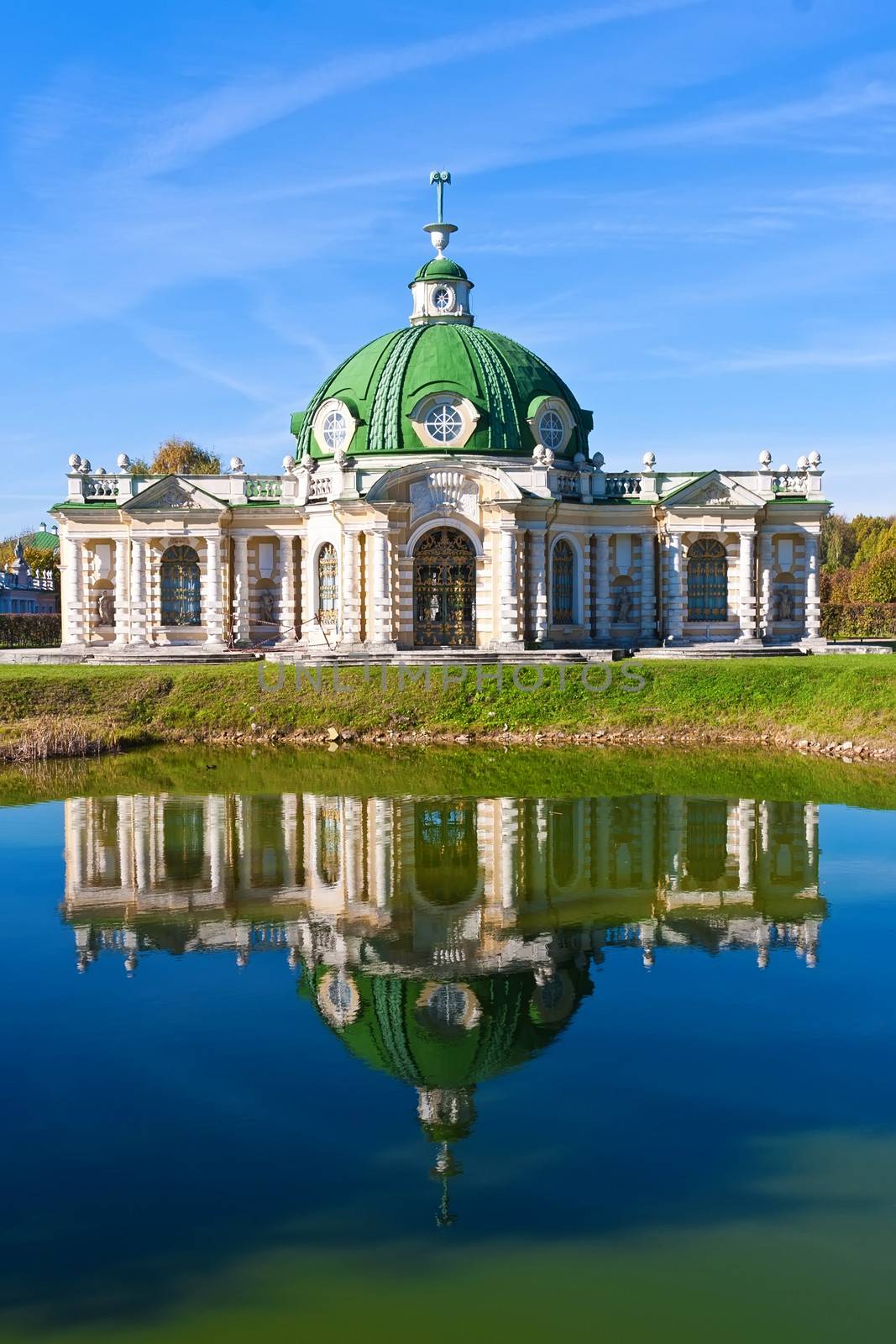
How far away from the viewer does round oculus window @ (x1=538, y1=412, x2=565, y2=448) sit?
4638 cm

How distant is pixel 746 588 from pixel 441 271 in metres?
16.0

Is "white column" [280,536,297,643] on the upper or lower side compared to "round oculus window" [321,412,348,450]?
lower

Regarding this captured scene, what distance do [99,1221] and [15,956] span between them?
22.4ft

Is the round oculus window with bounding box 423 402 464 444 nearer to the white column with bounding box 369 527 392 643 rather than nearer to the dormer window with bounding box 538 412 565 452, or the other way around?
the dormer window with bounding box 538 412 565 452

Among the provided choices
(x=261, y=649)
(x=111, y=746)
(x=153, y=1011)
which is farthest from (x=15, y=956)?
(x=261, y=649)

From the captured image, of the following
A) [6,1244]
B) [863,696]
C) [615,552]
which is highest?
[615,552]

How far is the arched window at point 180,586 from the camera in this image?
1881 inches

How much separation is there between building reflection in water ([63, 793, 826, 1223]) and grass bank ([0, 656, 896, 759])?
8.99 m

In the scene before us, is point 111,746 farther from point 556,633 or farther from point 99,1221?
point 99,1221

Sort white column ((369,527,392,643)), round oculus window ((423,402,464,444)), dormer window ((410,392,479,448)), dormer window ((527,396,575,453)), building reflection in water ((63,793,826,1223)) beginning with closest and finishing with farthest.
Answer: building reflection in water ((63,793,826,1223)) → white column ((369,527,392,643)) → dormer window ((410,392,479,448)) → round oculus window ((423,402,464,444)) → dormer window ((527,396,575,453))

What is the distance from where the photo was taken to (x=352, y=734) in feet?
119

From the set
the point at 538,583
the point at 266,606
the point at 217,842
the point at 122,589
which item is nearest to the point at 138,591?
the point at 122,589

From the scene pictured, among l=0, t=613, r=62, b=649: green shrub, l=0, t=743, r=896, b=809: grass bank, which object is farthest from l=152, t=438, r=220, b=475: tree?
l=0, t=743, r=896, b=809: grass bank

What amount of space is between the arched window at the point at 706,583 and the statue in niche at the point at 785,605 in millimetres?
2429
